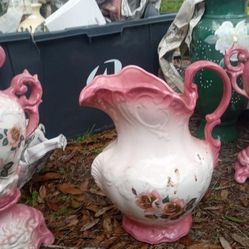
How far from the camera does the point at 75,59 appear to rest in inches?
78.7

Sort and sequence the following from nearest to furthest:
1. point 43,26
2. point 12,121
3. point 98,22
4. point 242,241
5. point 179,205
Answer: point 12,121 < point 179,205 < point 242,241 < point 43,26 < point 98,22

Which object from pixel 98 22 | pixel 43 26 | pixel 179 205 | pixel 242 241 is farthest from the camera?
pixel 98 22

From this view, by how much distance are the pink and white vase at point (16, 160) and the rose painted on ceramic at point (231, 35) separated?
875 mm

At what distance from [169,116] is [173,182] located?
170mm

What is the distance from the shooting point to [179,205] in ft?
4.01

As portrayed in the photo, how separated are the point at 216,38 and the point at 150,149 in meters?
0.80

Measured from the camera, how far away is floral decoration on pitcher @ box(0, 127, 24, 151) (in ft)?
3.55

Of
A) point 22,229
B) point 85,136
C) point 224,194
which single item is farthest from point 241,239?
point 85,136

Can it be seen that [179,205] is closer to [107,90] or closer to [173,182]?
[173,182]

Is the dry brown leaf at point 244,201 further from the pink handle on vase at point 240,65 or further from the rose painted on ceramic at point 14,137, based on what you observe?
the rose painted on ceramic at point 14,137

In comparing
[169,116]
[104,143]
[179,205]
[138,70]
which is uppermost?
[138,70]

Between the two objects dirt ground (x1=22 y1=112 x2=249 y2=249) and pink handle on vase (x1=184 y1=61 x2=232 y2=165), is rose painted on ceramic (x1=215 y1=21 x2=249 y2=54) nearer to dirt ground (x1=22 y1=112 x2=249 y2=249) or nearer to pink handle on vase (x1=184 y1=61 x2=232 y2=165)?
dirt ground (x1=22 y1=112 x2=249 y2=249)

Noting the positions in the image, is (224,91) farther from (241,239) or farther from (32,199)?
(32,199)

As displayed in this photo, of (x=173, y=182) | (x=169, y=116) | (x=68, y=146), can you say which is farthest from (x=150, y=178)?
(x=68, y=146)
